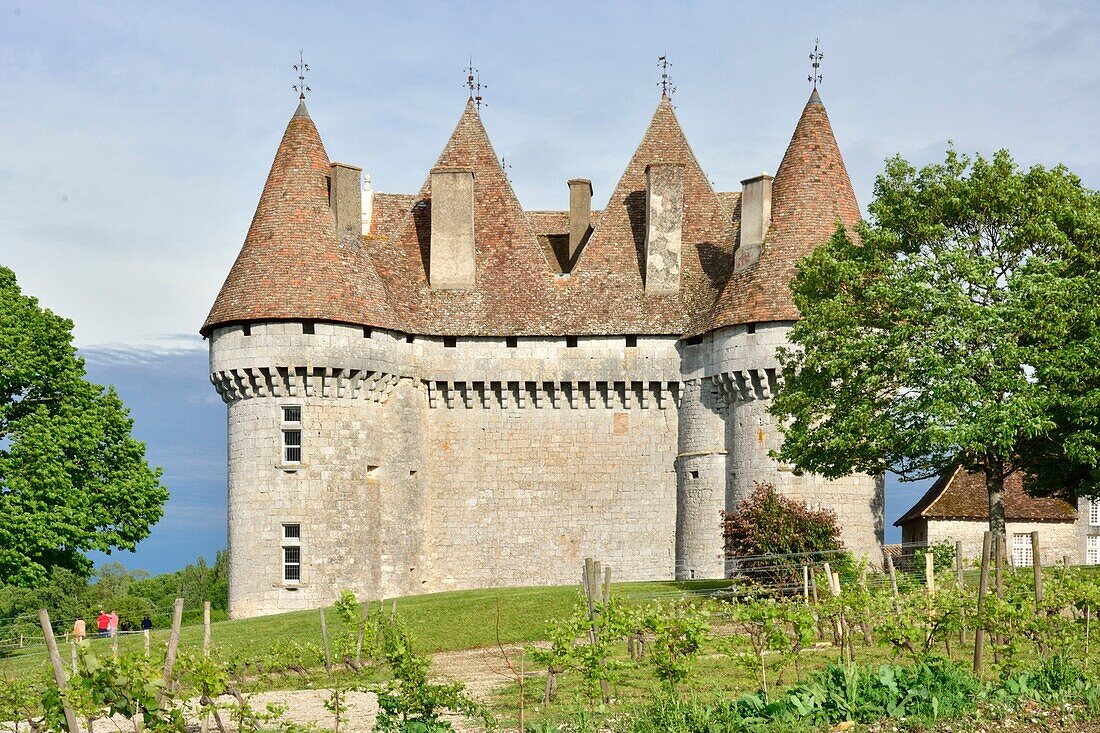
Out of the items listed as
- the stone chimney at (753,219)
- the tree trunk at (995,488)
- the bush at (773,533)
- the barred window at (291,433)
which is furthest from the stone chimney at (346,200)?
the tree trunk at (995,488)

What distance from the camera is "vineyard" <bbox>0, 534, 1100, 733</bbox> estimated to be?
1398 cm

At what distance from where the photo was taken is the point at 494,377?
38906 mm

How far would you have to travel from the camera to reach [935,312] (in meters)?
27.7

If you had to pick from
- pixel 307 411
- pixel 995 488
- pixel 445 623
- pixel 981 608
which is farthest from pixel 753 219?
pixel 981 608

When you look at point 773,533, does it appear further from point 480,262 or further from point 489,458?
point 480,262

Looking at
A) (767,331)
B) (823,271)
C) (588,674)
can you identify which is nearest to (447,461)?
(767,331)

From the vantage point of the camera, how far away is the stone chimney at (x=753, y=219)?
3762 centimetres

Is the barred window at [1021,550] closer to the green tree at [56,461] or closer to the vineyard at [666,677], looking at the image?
the vineyard at [666,677]

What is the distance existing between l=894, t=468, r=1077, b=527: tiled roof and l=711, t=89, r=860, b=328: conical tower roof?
9754mm

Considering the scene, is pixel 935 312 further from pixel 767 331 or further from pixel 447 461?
pixel 447 461

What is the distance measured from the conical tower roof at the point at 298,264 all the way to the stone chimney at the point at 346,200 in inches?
8.9

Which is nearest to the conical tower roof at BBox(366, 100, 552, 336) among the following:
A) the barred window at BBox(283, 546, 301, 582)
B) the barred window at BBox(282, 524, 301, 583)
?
the barred window at BBox(282, 524, 301, 583)

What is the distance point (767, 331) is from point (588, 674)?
2212cm

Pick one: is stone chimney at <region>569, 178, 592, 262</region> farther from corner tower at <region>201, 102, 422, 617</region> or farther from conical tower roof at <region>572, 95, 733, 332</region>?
corner tower at <region>201, 102, 422, 617</region>
